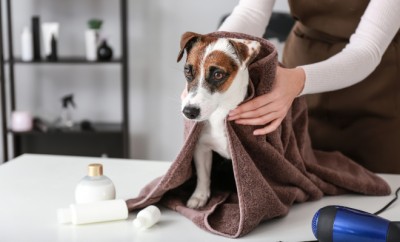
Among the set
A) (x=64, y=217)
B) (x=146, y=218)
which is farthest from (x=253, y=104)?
(x=64, y=217)

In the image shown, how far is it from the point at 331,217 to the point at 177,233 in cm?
24

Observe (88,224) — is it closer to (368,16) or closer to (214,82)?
(214,82)

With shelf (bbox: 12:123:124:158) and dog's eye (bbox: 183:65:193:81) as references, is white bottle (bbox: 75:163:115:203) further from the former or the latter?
shelf (bbox: 12:123:124:158)

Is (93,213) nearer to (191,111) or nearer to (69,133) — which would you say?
(191,111)

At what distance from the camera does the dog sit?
32.9 inches

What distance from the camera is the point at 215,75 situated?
84 centimetres

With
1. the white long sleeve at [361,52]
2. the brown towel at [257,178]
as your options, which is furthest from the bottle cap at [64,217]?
the white long sleeve at [361,52]

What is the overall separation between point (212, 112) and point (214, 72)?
0.06m

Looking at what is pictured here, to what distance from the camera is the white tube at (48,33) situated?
2596 millimetres

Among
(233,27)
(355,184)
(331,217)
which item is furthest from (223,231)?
(233,27)

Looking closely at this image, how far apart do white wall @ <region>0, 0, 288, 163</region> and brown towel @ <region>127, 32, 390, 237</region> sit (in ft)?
5.87

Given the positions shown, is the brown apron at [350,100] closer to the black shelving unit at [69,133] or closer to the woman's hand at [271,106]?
the woman's hand at [271,106]

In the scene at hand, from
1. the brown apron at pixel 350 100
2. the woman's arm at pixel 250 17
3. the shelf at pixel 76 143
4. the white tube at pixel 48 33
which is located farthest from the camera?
the shelf at pixel 76 143

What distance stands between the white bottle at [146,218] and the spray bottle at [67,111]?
1.97m
